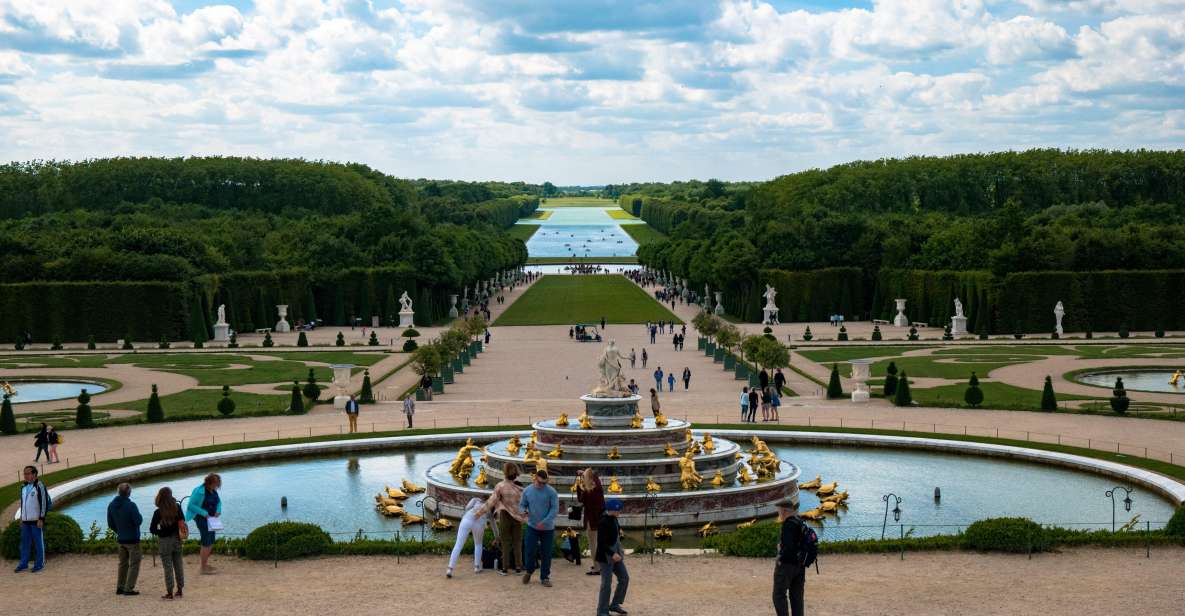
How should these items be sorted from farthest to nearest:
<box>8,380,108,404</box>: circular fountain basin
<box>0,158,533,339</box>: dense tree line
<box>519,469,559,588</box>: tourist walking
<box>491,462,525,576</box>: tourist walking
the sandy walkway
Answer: <box>0,158,533,339</box>: dense tree line, <box>8,380,108,404</box>: circular fountain basin, <box>491,462,525,576</box>: tourist walking, <box>519,469,559,588</box>: tourist walking, the sandy walkway

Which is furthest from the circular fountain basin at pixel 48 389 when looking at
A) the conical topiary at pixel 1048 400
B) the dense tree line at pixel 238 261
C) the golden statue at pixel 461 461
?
the conical topiary at pixel 1048 400

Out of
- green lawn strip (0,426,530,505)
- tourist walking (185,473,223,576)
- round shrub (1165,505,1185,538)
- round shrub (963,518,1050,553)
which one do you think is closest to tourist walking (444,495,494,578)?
tourist walking (185,473,223,576)

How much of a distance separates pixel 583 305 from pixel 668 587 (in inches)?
3655

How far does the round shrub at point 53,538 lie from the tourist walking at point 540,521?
8.16 m

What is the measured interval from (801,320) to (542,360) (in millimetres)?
A: 36498

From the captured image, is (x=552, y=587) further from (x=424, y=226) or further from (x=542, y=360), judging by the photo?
(x=424, y=226)

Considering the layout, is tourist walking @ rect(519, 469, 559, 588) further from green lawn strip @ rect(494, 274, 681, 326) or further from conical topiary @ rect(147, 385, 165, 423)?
green lawn strip @ rect(494, 274, 681, 326)

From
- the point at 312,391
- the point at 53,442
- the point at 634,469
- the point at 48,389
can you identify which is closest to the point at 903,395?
the point at 634,469

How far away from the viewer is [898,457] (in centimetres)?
3631

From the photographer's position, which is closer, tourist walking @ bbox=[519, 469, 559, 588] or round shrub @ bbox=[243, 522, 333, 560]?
tourist walking @ bbox=[519, 469, 559, 588]

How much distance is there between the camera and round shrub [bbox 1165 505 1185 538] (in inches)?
932

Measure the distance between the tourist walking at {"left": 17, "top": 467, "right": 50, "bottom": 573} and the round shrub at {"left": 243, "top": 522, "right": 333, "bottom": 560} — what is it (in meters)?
3.22

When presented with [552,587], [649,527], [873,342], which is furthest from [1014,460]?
[873,342]

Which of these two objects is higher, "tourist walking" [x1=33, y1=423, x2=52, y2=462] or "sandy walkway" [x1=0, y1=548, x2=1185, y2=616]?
"tourist walking" [x1=33, y1=423, x2=52, y2=462]
